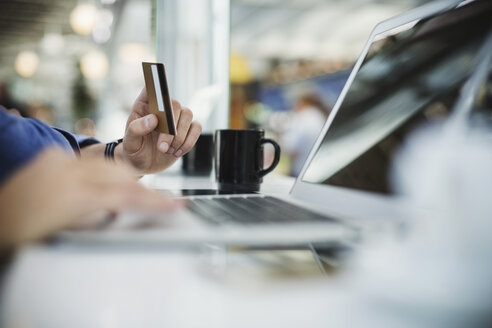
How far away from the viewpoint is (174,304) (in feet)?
1.03

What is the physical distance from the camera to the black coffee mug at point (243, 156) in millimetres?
1014

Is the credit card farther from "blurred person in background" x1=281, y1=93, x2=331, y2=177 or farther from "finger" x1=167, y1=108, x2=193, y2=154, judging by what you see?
"blurred person in background" x1=281, y1=93, x2=331, y2=177

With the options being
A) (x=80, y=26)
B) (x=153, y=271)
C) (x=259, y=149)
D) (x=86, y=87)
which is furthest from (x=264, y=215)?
(x=86, y=87)

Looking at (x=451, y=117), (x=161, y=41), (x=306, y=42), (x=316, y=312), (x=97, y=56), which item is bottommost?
(x=316, y=312)

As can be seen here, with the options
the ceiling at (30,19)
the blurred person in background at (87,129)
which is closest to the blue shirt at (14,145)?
the blurred person in background at (87,129)

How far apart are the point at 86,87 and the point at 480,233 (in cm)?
1039

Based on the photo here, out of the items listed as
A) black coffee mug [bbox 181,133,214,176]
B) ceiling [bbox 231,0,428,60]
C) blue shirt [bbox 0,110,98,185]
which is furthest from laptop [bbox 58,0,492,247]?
ceiling [bbox 231,0,428,60]

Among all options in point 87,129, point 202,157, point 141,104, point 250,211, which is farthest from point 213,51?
point 87,129

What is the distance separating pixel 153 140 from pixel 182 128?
8cm

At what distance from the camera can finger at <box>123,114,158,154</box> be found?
874 millimetres

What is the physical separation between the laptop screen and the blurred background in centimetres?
93

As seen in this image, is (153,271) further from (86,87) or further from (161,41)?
(86,87)

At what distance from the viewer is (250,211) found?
1.82ft

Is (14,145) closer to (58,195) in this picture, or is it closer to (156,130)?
(58,195)
